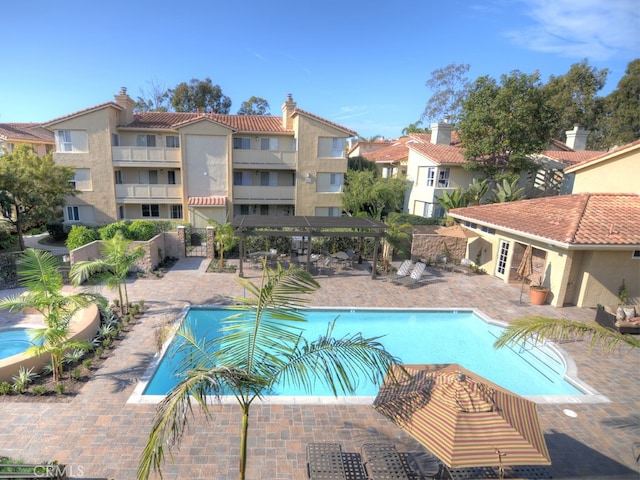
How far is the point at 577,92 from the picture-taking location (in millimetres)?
45219

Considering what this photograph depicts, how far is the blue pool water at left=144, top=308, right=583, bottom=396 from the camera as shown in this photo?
985 centimetres

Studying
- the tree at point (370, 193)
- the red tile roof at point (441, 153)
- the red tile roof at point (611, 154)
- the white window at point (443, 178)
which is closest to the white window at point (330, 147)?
the tree at point (370, 193)

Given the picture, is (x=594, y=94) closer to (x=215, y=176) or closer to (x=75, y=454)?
(x=215, y=176)

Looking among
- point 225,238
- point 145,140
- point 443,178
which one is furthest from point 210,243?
point 443,178

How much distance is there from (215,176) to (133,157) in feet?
20.0

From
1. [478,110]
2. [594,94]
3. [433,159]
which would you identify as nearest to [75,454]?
[433,159]

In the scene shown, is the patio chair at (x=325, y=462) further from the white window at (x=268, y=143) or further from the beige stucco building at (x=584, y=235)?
the white window at (x=268, y=143)

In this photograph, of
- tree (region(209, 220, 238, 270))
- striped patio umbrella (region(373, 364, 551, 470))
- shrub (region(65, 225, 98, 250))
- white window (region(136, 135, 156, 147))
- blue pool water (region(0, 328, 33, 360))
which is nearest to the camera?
striped patio umbrella (region(373, 364, 551, 470))

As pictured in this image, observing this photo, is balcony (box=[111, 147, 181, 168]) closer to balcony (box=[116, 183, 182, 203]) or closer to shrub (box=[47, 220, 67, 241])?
balcony (box=[116, 183, 182, 203])

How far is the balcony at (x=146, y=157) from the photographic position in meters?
26.5

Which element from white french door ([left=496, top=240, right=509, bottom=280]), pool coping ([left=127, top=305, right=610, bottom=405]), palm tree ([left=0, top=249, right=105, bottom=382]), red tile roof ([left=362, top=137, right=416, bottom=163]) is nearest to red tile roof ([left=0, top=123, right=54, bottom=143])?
red tile roof ([left=362, top=137, right=416, bottom=163])

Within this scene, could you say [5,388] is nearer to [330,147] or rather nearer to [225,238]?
[225,238]

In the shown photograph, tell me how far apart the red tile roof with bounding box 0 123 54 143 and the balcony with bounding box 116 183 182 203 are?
22.4 meters

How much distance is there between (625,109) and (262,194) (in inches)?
1982
